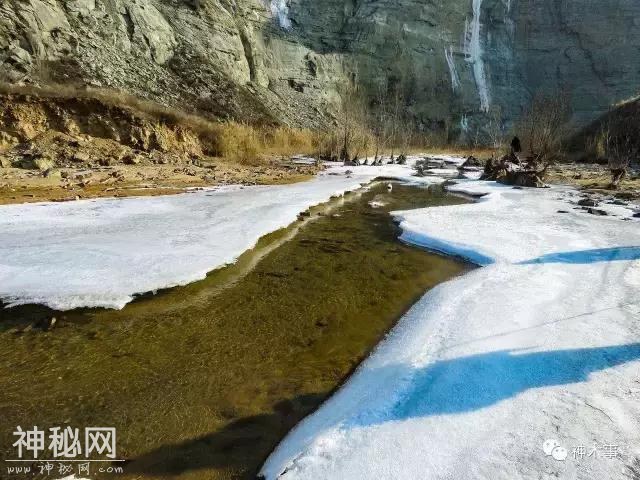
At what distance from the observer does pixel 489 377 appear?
8.16 ft

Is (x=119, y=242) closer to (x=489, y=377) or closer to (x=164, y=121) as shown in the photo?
(x=489, y=377)

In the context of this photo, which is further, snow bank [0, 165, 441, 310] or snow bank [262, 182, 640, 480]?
snow bank [0, 165, 441, 310]

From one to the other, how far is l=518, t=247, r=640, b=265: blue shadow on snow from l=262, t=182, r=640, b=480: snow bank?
0.59ft

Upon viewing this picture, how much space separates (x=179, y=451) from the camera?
2176mm

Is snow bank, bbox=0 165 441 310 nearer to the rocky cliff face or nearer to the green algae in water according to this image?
the green algae in water

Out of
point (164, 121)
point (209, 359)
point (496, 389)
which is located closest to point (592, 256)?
point (496, 389)

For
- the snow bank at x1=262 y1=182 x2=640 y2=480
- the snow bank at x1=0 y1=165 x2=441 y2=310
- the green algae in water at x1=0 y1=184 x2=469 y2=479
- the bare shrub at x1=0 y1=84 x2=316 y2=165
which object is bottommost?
the green algae in water at x1=0 y1=184 x2=469 y2=479

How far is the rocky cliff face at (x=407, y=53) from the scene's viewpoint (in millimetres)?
28250

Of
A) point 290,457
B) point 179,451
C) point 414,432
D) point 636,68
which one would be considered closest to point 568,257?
point 414,432

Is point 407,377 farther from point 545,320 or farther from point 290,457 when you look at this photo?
point 545,320

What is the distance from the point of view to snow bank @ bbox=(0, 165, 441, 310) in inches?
151

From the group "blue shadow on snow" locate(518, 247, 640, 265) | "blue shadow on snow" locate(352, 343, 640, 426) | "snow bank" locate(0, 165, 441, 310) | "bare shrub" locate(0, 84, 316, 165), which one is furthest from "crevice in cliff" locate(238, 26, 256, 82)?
"blue shadow on snow" locate(352, 343, 640, 426)

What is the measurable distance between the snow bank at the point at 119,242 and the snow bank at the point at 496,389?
2388 mm

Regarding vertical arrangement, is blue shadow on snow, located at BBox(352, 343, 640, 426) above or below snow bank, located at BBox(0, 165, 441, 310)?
below
